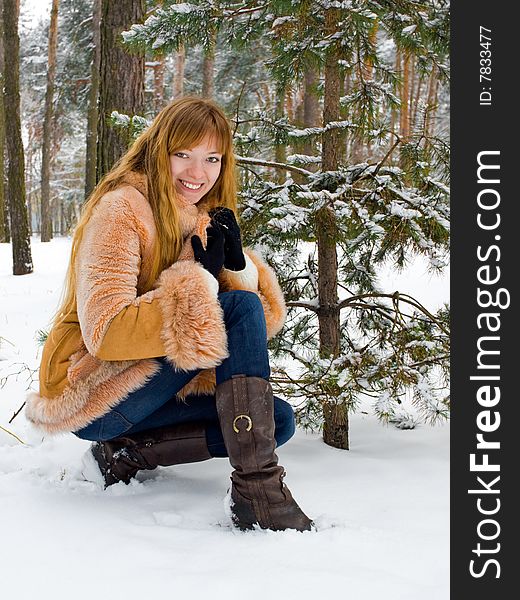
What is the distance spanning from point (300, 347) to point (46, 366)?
1701mm

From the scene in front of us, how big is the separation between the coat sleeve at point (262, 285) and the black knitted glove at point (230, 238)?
1.2 inches

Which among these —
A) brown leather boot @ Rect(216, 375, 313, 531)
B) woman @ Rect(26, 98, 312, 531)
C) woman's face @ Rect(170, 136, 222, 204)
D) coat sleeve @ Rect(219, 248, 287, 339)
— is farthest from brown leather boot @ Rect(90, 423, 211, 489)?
woman's face @ Rect(170, 136, 222, 204)

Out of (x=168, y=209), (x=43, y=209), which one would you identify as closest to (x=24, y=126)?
(x=43, y=209)

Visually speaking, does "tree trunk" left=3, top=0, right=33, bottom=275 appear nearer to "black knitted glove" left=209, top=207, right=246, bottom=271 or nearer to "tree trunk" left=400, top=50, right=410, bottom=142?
"tree trunk" left=400, top=50, right=410, bottom=142

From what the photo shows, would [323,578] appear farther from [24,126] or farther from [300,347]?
[24,126]

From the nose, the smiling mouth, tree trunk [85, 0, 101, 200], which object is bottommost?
the smiling mouth

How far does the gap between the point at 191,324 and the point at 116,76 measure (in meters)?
3.04

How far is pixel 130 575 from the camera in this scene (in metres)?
1.71

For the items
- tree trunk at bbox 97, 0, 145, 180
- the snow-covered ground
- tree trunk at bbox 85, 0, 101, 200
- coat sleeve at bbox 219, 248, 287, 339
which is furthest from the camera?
tree trunk at bbox 85, 0, 101, 200

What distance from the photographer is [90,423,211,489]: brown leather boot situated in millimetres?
2328

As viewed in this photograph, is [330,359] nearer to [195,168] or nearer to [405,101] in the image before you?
[195,168]

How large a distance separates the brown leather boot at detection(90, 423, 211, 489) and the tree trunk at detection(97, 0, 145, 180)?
254 cm

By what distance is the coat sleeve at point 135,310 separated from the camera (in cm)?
203

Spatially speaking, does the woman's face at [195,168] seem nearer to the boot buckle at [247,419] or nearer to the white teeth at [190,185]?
the white teeth at [190,185]
